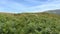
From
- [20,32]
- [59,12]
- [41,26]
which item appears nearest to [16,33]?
[20,32]

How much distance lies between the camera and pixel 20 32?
6402 mm

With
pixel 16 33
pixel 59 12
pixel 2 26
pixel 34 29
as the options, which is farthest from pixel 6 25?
pixel 59 12

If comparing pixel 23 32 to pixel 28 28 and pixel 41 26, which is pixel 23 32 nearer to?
pixel 28 28

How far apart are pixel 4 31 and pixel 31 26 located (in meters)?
1.04

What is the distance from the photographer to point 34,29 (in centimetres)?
664

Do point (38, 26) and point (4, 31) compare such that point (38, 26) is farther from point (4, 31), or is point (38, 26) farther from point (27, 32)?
point (4, 31)

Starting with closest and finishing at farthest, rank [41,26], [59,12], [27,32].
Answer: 1. [27,32]
2. [41,26]
3. [59,12]

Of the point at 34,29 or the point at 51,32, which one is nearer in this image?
the point at 51,32

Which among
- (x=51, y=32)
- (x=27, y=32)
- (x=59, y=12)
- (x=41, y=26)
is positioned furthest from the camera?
(x=59, y=12)

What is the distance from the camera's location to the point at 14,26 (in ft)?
23.3

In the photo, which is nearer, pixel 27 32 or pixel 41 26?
pixel 27 32

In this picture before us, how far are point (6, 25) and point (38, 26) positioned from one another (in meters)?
1.24

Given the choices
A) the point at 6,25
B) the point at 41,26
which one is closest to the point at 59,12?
the point at 41,26

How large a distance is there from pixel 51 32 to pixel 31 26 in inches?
36.7
